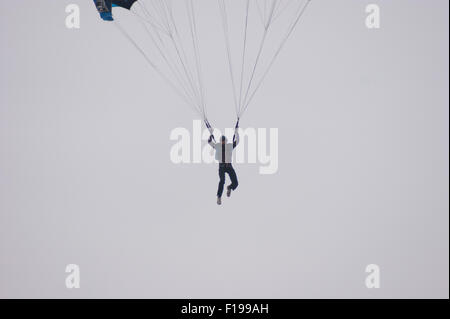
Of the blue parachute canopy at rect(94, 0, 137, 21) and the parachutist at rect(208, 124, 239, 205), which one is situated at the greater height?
the blue parachute canopy at rect(94, 0, 137, 21)

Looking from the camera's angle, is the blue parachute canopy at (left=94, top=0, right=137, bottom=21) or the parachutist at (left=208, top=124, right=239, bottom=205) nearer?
the parachutist at (left=208, top=124, right=239, bottom=205)

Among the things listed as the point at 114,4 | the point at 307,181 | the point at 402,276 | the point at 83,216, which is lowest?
the point at 402,276

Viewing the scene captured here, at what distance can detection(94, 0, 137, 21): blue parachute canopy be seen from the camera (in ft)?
50.7

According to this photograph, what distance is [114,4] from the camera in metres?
16.1

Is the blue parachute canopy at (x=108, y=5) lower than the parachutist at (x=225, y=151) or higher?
higher

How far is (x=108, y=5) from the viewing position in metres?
15.6

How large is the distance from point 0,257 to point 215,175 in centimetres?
3417

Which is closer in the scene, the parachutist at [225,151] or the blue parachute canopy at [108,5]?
the parachutist at [225,151]

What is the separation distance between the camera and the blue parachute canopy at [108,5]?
50.7ft

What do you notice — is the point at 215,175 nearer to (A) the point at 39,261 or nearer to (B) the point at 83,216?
(B) the point at 83,216

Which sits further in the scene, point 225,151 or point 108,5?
point 108,5

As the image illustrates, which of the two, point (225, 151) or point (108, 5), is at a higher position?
point (108, 5)
